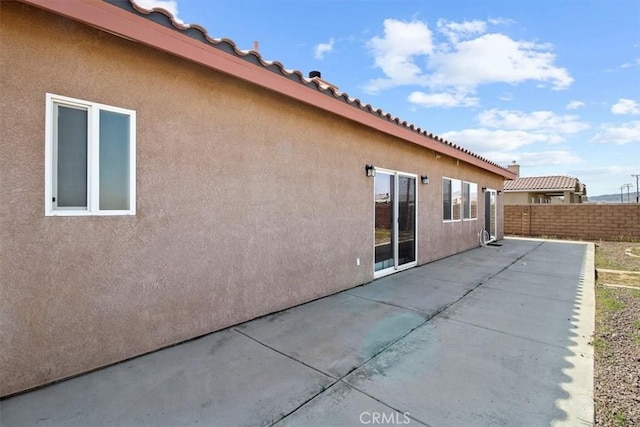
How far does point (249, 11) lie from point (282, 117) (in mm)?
3671

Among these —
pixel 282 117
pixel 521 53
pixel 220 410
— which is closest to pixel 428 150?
pixel 521 53

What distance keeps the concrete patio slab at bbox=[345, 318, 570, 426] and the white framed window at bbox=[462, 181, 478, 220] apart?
8196 mm

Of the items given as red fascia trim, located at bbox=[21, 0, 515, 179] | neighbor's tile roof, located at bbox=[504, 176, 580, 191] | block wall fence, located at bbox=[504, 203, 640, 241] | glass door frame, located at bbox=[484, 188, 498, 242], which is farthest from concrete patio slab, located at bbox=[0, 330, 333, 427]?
neighbor's tile roof, located at bbox=[504, 176, 580, 191]

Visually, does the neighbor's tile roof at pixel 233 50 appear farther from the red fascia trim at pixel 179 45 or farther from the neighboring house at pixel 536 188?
the neighboring house at pixel 536 188

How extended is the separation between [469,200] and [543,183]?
58.3ft

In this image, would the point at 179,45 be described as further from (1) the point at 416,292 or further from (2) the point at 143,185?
(1) the point at 416,292

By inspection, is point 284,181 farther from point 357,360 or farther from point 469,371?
point 469,371

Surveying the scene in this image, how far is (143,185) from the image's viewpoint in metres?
3.37

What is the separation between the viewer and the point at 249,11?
6.84 metres

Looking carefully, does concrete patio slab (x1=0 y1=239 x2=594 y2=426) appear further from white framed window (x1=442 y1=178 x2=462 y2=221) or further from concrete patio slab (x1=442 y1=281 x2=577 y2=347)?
white framed window (x1=442 y1=178 x2=462 y2=221)

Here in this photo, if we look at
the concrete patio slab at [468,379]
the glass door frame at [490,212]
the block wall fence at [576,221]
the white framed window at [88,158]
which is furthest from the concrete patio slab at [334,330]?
the block wall fence at [576,221]

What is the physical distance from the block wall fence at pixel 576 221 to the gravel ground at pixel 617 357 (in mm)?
12230

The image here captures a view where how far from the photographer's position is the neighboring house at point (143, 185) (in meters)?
2.67

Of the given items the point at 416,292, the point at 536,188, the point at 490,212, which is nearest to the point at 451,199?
the point at 490,212
